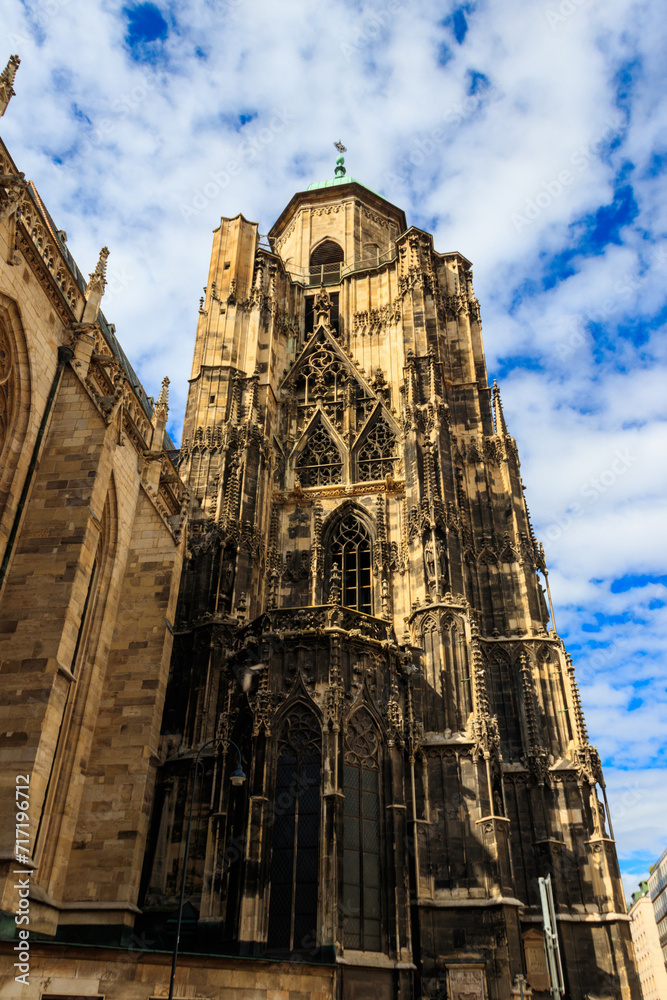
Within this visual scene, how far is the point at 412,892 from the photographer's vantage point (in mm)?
18125

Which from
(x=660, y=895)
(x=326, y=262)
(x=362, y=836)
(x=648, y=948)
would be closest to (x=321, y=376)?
(x=326, y=262)

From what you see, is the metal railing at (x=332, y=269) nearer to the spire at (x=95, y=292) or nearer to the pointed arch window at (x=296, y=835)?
the spire at (x=95, y=292)

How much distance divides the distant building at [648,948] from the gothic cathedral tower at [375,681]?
226 feet

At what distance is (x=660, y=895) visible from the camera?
8056cm

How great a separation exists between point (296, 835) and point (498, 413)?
53.3 feet

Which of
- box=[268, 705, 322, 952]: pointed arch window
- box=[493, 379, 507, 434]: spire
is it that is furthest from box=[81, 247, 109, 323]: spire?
box=[493, 379, 507, 434]: spire

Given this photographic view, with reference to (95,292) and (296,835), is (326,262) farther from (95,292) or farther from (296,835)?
(296,835)

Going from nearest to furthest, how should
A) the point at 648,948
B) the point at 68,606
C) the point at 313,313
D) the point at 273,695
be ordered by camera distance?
the point at 68,606
the point at 273,695
the point at 313,313
the point at 648,948

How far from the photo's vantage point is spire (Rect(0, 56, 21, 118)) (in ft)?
48.4

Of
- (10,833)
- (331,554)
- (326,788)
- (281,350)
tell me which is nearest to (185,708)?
(326,788)

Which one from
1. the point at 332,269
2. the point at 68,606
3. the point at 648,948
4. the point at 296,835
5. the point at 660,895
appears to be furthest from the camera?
the point at 648,948

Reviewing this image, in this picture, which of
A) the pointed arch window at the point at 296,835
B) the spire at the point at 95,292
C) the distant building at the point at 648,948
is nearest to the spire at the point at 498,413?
the pointed arch window at the point at 296,835

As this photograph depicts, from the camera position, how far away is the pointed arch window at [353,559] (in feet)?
82.4

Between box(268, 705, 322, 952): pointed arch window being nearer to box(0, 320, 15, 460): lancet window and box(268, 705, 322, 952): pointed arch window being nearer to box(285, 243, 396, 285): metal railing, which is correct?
box(0, 320, 15, 460): lancet window
